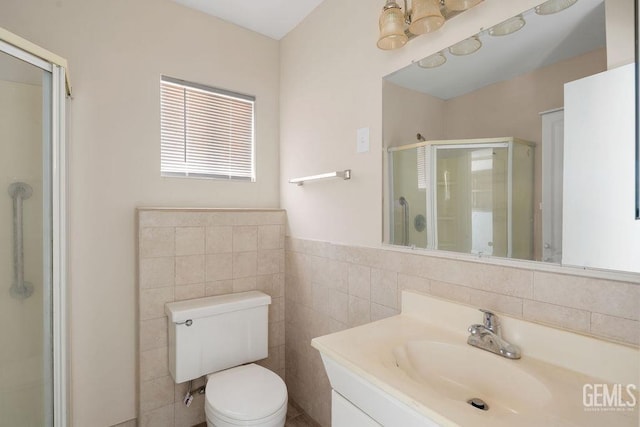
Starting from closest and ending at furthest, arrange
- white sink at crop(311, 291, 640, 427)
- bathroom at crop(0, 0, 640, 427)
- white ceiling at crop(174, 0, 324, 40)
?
white sink at crop(311, 291, 640, 427), bathroom at crop(0, 0, 640, 427), white ceiling at crop(174, 0, 324, 40)

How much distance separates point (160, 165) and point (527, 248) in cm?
191

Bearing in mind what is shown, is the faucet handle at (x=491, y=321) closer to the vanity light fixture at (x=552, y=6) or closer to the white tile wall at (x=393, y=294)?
the white tile wall at (x=393, y=294)

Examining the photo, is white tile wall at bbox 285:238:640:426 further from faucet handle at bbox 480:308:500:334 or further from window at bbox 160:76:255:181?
window at bbox 160:76:255:181

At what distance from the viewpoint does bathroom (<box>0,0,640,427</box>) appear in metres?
1.55

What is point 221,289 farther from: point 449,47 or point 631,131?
point 631,131

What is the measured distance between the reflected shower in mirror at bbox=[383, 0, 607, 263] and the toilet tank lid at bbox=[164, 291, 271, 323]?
972mm

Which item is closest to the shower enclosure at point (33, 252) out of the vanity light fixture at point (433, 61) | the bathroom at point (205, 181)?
the bathroom at point (205, 181)

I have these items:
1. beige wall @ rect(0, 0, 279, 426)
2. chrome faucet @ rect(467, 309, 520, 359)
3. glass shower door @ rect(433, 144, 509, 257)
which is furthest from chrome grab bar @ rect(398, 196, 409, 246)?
beige wall @ rect(0, 0, 279, 426)

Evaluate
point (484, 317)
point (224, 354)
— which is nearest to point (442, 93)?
point (484, 317)

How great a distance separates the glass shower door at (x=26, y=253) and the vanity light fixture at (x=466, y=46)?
160 centimetres

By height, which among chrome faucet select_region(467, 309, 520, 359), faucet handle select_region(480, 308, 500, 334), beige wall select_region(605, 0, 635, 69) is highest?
beige wall select_region(605, 0, 635, 69)

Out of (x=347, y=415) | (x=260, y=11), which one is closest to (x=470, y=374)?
(x=347, y=415)

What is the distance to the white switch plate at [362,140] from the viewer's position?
160 cm

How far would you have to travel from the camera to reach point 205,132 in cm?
209
